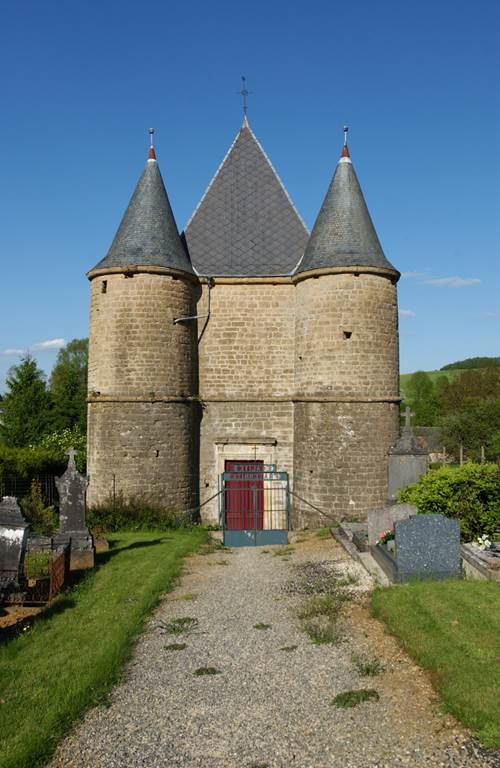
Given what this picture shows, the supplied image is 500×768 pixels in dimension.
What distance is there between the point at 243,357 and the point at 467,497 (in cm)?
923

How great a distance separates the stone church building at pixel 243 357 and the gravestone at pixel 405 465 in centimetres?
153

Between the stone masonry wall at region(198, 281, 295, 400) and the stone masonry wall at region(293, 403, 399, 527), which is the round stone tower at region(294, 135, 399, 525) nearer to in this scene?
the stone masonry wall at region(293, 403, 399, 527)

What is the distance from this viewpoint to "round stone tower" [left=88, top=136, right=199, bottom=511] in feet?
57.1

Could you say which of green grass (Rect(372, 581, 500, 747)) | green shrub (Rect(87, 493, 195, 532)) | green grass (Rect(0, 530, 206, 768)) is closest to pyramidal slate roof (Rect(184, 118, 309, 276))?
green shrub (Rect(87, 493, 195, 532))

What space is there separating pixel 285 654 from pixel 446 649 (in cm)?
169

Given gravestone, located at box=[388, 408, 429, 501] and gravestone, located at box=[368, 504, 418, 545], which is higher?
gravestone, located at box=[388, 408, 429, 501]

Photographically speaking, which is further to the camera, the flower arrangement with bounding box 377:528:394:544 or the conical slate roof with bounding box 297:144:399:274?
the conical slate roof with bounding box 297:144:399:274

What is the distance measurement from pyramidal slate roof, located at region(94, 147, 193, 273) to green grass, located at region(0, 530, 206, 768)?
9.01 m

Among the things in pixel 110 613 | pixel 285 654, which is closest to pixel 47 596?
pixel 110 613

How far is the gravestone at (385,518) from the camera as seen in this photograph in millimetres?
11617

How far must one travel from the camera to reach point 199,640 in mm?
7520

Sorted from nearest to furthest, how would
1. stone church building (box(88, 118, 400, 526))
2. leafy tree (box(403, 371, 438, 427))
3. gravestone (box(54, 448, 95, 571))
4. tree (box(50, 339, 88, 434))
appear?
gravestone (box(54, 448, 95, 571)), stone church building (box(88, 118, 400, 526)), tree (box(50, 339, 88, 434)), leafy tree (box(403, 371, 438, 427))

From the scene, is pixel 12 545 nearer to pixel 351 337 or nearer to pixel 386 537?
pixel 386 537

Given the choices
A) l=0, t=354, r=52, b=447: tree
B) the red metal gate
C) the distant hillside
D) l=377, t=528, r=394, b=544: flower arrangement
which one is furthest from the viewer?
the distant hillside
